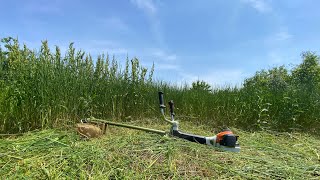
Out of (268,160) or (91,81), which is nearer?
(268,160)

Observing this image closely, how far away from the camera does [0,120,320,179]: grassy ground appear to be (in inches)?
94.0

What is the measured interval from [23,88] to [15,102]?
0.22 m

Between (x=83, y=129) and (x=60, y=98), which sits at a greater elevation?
(x=60, y=98)

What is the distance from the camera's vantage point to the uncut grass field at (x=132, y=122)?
250 centimetres

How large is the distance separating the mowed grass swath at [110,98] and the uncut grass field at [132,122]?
0.05 feet

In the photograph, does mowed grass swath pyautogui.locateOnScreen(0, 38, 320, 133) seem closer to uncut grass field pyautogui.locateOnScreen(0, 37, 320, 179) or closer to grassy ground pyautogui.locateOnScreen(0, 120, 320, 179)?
uncut grass field pyautogui.locateOnScreen(0, 37, 320, 179)

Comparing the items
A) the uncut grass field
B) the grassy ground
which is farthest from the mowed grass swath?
the grassy ground

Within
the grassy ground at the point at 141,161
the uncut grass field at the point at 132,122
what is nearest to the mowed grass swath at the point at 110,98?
the uncut grass field at the point at 132,122

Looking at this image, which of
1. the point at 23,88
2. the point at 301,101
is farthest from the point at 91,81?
the point at 301,101

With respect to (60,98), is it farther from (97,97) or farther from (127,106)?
(127,106)

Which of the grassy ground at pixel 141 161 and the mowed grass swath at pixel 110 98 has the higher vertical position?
the mowed grass swath at pixel 110 98

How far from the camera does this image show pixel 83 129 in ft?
11.9

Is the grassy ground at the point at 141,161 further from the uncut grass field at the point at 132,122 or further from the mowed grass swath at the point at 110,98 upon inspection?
the mowed grass swath at the point at 110,98

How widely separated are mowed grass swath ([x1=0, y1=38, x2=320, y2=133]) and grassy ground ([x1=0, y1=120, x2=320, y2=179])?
87 cm
